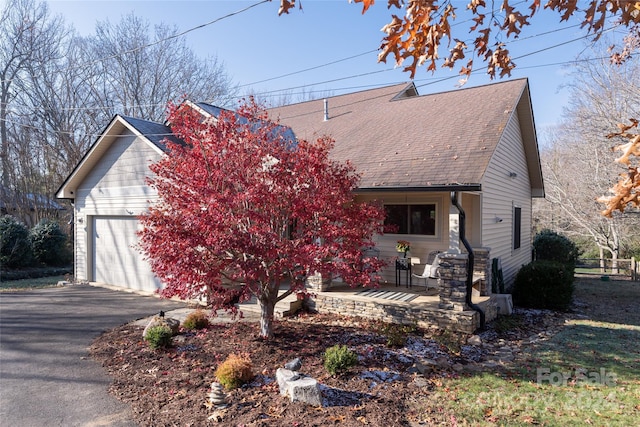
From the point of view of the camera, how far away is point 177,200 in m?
5.89

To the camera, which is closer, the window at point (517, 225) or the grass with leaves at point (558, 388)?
the grass with leaves at point (558, 388)

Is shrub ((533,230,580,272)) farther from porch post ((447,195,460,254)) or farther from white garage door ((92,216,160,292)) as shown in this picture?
white garage door ((92,216,160,292))

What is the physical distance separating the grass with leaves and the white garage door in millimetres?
9036

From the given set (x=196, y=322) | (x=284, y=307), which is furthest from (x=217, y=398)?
(x=284, y=307)

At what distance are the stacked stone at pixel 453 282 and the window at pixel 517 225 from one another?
17.7 ft

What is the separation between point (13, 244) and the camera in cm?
1510

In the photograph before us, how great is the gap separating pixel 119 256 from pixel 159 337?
720 cm

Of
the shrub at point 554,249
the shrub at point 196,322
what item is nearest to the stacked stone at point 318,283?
the shrub at point 196,322

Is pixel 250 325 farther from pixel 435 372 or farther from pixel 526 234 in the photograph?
pixel 526 234

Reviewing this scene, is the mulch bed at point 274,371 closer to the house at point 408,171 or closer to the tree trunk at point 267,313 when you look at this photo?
the tree trunk at point 267,313

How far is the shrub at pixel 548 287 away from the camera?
944 cm

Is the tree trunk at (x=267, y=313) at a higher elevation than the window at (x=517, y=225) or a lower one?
lower

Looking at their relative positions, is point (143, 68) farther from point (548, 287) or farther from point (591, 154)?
point (591, 154)

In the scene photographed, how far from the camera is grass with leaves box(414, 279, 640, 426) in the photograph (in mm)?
4023
